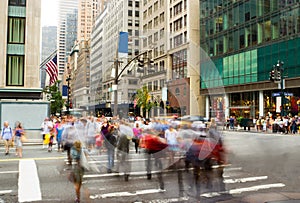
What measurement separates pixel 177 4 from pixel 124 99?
8.22 ft

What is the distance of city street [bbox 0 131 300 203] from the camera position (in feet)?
25.5

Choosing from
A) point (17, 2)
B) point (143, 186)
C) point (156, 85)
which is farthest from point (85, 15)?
point (17, 2)

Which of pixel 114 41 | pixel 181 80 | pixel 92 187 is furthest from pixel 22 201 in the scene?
pixel 181 80

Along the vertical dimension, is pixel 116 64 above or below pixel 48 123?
above

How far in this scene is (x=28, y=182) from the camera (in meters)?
9.92

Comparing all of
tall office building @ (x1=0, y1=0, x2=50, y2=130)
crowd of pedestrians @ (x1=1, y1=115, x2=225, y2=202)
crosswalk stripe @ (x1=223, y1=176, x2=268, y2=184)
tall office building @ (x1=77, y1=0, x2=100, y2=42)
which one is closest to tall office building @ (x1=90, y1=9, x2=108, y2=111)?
tall office building @ (x1=77, y1=0, x2=100, y2=42)

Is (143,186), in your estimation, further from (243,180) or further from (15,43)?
(15,43)

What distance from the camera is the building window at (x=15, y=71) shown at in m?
28.6

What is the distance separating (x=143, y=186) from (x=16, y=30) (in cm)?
2466

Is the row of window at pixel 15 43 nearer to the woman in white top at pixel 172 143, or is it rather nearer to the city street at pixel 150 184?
the city street at pixel 150 184

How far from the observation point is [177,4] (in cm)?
567

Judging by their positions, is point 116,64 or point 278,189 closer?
point 116,64

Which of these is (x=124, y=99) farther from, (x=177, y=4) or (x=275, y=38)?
(x=275, y=38)

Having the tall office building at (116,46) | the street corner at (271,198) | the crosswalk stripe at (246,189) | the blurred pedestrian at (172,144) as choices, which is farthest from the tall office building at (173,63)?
the crosswalk stripe at (246,189)
